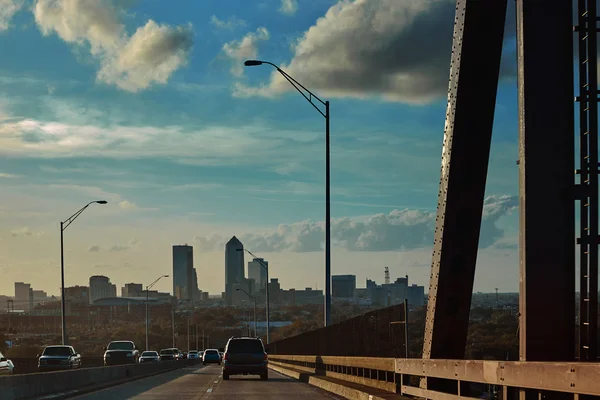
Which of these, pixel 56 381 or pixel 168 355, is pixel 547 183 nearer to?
pixel 56 381

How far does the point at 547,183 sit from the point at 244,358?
100 ft

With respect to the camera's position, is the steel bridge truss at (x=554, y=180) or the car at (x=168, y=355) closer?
the steel bridge truss at (x=554, y=180)

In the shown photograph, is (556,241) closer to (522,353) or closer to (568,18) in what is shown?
(522,353)

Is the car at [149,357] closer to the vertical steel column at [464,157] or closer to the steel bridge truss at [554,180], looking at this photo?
the vertical steel column at [464,157]

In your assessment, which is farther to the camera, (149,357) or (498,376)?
(149,357)

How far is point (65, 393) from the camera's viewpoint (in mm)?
25766

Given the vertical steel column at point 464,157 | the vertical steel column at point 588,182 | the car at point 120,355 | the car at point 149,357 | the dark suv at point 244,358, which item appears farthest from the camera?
the car at point 149,357

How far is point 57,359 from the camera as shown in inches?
1946

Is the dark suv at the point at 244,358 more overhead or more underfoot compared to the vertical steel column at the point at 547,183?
more underfoot

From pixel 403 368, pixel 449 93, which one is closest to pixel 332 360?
pixel 403 368

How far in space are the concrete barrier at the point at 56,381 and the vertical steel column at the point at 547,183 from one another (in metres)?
13.5

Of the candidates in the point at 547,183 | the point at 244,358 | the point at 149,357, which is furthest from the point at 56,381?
the point at 149,357

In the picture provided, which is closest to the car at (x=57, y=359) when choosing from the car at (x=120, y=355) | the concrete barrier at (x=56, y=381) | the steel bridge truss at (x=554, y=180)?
the concrete barrier at (x=56, y=381)

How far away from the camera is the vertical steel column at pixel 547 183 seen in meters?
9.21
